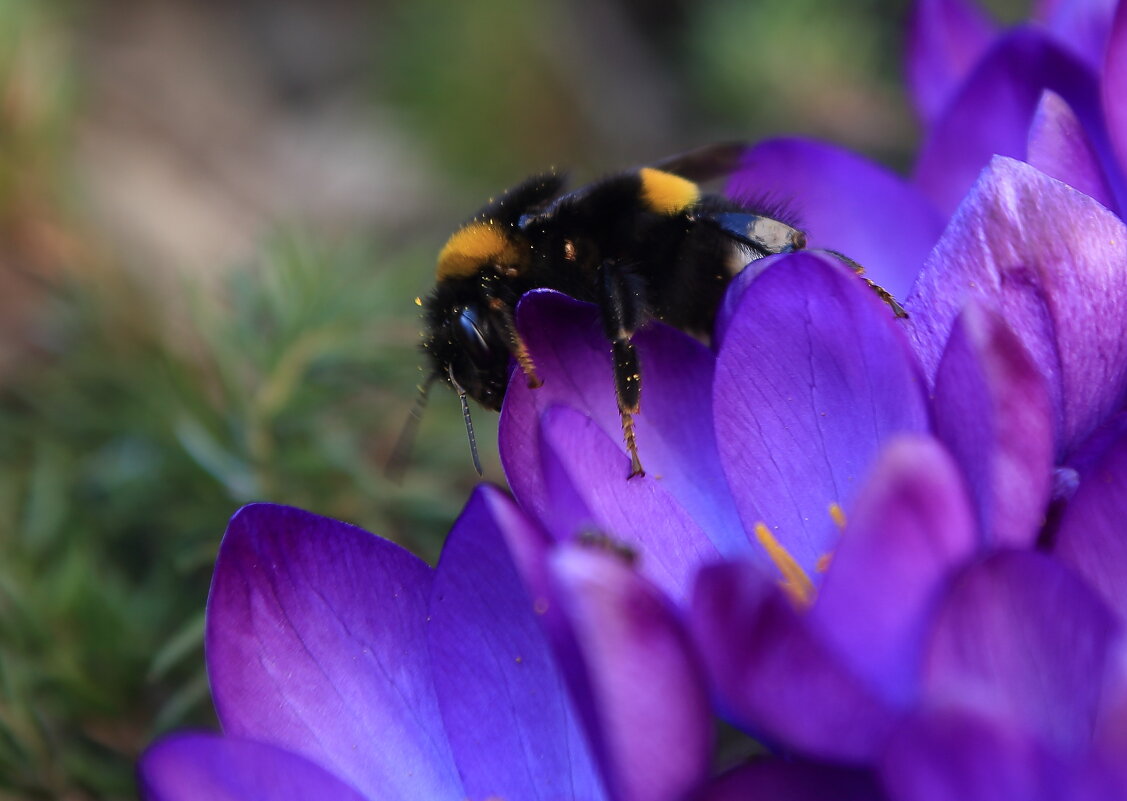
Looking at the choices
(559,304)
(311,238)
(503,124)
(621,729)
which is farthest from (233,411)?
(503,124)

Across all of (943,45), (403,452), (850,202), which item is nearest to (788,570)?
(850,202)

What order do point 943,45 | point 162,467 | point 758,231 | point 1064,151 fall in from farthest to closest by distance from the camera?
point 162,467 < point 943,45 < point 758,231 < point 1064,151

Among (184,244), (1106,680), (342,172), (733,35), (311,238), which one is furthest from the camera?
(342,172)

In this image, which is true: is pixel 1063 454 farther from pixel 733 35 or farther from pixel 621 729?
pixel 733 35

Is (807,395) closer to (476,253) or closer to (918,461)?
(918,461)

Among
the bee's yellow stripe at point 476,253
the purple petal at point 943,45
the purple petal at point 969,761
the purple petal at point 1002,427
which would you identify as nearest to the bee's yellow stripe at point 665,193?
the bee's yellow stripe at point 476,253

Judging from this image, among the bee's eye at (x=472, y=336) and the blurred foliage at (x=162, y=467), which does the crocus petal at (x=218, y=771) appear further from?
the blurred foliage at (x=162, y=467)

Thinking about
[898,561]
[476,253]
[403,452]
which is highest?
[476,253]
